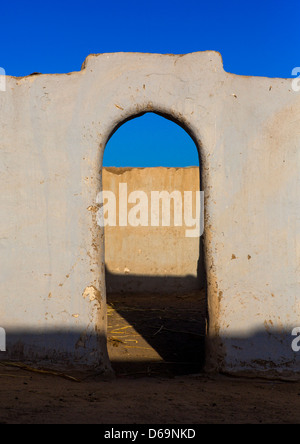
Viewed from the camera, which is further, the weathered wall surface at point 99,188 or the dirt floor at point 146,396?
the weathered wall surface at point 99,188

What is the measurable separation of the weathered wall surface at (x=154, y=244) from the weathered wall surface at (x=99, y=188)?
20.5ft

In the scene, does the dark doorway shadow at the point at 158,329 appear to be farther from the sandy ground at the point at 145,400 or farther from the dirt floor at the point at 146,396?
the sandy ground at the point at 145,400

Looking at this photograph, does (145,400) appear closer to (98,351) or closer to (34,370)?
(98,351)

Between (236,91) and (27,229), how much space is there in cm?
249

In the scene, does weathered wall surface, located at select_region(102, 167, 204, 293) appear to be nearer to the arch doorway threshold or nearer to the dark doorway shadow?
the dark doorway shadow

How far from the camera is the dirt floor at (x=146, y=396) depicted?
10.9 feet

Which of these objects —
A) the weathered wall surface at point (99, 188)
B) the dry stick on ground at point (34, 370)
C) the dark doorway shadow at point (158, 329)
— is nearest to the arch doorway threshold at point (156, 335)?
the dark doorway shadow at point (158, 329)

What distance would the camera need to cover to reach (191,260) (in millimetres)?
11062

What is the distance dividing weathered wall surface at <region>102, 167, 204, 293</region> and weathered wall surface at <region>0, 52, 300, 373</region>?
246 inches

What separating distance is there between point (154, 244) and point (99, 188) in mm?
6341

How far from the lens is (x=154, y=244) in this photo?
11.0 m

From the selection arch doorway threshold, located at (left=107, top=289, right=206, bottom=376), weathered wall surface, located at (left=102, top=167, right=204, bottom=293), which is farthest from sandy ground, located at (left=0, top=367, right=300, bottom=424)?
weathered wall surface, located at (left=102, top=167, right=204, bottom=293)

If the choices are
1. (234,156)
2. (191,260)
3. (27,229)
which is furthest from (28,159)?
(191,260)

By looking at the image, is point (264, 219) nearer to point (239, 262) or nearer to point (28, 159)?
point (239, 262)
